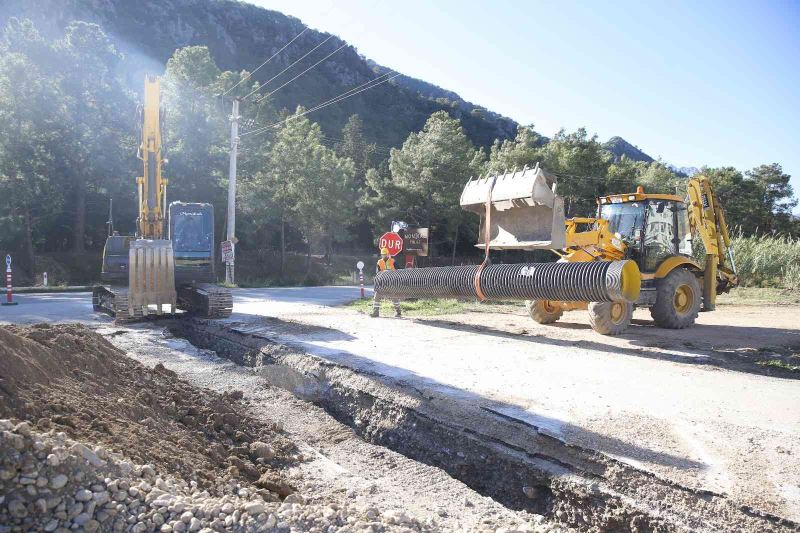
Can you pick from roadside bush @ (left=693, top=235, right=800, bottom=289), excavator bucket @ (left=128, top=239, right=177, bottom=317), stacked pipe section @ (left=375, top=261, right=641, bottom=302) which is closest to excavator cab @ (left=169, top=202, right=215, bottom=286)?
excavator bucket @ (left=128, top=239, right=177, bottom=317)

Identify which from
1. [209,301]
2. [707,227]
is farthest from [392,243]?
[707,227]

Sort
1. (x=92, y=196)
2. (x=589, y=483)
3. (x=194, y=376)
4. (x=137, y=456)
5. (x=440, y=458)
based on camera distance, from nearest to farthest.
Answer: (x=137, y=456) → (x=589, y=483) → (x=440, y=458) → (x=194, y=376) → (x=92, y=196)

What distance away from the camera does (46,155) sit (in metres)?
25.8

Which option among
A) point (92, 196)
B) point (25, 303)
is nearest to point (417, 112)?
point (92, 196)

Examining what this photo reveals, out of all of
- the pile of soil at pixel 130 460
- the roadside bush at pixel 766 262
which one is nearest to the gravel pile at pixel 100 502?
the pile of soil at pixel 130 460

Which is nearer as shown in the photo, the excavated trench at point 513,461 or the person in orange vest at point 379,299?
the excavated trench at point 513,461

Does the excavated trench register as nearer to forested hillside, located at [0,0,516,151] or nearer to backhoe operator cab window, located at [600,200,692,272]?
backhoe operator cab window, located at [600,200,692,272]

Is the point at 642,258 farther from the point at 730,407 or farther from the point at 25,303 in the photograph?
the point at 25,303

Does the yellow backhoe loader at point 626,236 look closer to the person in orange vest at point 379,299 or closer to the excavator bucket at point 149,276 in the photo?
the person in orange vest at point 379,299

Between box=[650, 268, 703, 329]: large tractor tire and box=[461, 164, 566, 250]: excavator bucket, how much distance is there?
282cm

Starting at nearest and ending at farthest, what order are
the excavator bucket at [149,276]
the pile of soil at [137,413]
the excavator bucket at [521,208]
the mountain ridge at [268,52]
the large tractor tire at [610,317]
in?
the pile of soil at [137,413] < the excavator bucket at [521,208] < the large tractor tire at [610,317] < the excavator bucket at [149,276] < the mountain ridge at [268,52]

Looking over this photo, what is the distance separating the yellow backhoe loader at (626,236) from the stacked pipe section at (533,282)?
0.47 meters

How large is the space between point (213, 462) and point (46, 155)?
26681 millimetres

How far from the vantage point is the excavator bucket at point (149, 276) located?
11.5 metres
